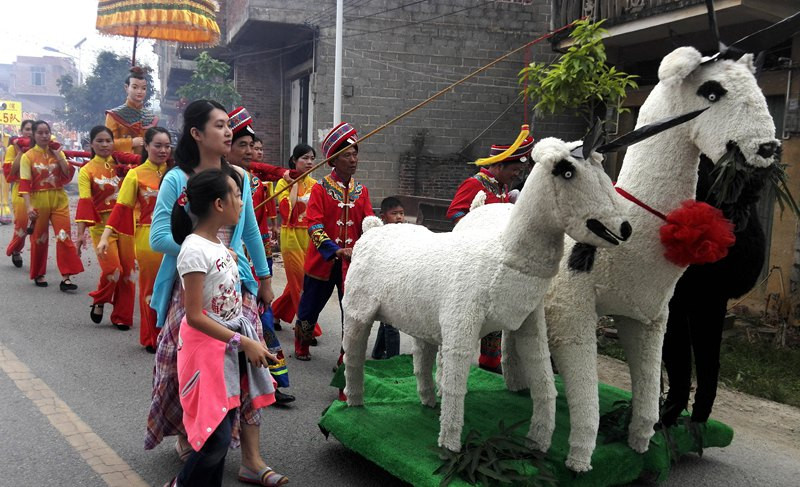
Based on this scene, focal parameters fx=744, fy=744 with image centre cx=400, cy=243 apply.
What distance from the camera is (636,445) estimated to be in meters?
3.94

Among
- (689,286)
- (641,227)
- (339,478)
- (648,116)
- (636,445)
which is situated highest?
(648,116)

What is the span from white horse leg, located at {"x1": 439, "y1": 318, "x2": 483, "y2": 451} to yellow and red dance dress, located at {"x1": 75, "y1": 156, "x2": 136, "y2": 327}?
4.75m

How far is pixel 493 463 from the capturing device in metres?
3.48

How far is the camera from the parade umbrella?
30.5ft

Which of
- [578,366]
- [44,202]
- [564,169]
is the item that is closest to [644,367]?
[578,366]

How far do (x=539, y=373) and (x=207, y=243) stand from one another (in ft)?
5.68

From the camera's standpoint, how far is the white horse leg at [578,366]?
3.59 metres

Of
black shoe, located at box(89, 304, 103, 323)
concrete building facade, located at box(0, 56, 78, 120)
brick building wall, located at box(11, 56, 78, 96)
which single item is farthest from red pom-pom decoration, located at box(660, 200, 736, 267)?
brick building wall, located at box(11, 56, 78, 96)

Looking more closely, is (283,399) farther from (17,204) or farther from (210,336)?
(17,204)

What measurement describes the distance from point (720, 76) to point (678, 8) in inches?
234

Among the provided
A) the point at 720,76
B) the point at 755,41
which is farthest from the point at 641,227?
the point at 755,41

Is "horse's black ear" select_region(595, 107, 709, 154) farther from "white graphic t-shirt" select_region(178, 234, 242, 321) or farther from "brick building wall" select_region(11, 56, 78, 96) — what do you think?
"brick building wall" select_region(11, 56, 78, 96)

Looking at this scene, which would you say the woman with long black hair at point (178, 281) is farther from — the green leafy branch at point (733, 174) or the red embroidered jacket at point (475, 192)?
the green leafy branch at point (733, 174)

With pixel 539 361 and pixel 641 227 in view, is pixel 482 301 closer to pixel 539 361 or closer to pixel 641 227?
pixel 539 361
